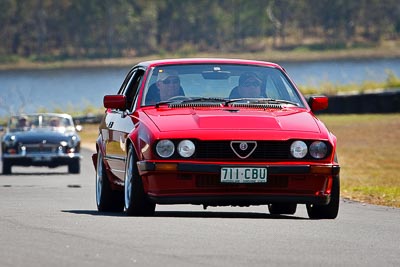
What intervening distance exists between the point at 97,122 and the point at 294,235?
157 ft

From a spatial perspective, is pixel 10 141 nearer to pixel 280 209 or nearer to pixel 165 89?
pixel 280 209

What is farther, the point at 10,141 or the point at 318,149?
the point at 10,141

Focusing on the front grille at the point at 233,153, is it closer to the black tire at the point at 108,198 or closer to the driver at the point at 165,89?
the driver at the point at 165,89

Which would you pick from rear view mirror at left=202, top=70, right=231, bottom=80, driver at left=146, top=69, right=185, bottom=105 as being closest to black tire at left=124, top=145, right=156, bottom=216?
driver at left=146, top=69, right=185, bottom=105

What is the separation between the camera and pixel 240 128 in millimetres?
11922

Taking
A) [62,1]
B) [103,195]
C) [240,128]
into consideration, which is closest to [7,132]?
[103,195]

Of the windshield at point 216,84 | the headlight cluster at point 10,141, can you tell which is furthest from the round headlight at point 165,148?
the headlight cluster at point 10,141

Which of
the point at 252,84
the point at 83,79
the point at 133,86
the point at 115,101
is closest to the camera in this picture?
the point at 252,84

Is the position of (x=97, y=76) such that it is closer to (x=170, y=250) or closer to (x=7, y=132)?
(x=7, y=132)

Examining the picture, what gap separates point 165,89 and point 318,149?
175cm

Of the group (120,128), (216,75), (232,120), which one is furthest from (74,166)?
(232,120)

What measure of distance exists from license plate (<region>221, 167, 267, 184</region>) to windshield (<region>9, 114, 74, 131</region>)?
18.1 meters

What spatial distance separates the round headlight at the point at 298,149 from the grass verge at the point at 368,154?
188 inches

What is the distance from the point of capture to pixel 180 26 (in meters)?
161
